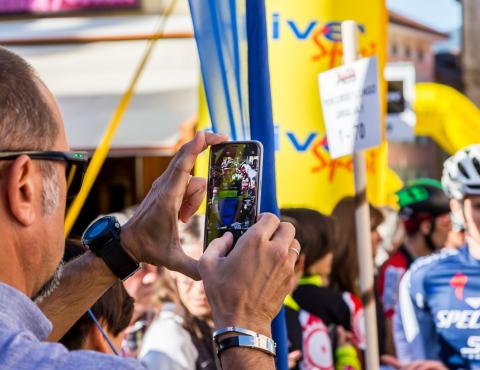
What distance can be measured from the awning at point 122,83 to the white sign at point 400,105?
200 centimetres

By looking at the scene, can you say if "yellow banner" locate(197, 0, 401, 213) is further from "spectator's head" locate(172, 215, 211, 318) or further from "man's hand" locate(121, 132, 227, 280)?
"man's hand" locate(121, 132, 227, 280)

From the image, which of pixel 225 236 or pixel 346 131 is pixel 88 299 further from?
pixel 346 131

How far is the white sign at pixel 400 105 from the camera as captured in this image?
27.7 feet

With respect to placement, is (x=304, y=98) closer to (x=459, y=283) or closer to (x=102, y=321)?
(x=459, y=283)

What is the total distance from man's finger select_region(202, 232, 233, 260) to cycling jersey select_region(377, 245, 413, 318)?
4141mm

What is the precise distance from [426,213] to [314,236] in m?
2.51

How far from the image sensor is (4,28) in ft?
33.7

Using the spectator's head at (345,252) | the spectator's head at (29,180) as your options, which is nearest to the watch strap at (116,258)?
the spectator's head at (29,180)

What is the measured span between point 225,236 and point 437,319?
2379 millimetres

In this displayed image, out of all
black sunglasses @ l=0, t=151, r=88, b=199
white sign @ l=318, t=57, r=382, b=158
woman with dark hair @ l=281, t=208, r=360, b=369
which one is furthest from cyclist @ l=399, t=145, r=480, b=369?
black sunglasses @ l=0, t=151, r=88, b=199

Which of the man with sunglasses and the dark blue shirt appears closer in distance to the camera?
the dark blue shirt

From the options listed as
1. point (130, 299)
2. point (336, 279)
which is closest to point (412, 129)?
point (336, 279)

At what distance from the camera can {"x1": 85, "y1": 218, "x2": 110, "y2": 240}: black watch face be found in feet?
6.06

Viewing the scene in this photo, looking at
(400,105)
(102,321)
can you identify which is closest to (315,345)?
(102,321)
